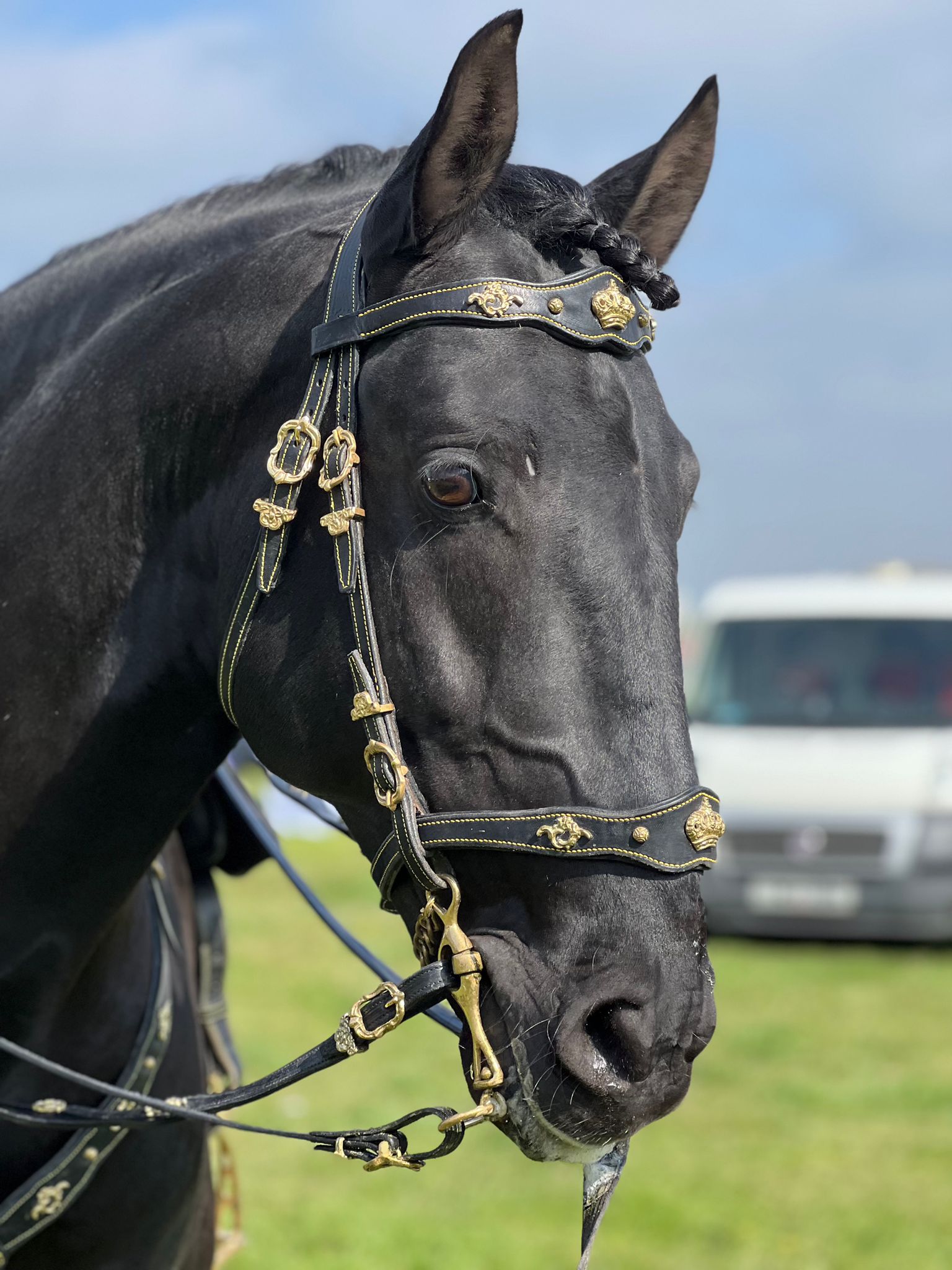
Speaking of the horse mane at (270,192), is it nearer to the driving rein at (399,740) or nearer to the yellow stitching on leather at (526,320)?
the driving rein at (399,740)

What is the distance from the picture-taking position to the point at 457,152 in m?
1.92

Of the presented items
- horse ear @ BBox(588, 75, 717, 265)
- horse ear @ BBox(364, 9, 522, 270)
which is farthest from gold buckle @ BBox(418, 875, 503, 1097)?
horse ear @ BBox(588, 75, 717, 265)

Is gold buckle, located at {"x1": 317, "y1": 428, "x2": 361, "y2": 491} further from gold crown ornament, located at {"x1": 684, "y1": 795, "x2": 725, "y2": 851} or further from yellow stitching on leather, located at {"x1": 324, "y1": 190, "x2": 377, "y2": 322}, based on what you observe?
gold crown ornament, located at {"x1": 684, "y1": 795, "x2": 725, "y2": 851}

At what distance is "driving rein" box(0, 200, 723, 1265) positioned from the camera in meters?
1.76

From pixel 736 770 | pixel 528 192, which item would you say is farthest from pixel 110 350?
pixel 736 770

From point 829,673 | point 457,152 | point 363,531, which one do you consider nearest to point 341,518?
point 363,531

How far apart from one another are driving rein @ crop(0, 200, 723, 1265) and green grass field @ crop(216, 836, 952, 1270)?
120 inches

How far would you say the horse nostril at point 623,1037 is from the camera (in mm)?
1718

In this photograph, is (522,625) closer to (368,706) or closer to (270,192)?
(368,706)

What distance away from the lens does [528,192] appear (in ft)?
6.63

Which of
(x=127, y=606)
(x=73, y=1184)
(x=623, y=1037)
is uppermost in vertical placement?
(x=127, y=606)

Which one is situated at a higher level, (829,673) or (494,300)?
(494,300)

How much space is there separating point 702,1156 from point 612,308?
15.2 ft

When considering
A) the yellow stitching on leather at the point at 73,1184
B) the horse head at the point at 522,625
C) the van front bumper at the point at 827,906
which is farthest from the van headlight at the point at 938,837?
the horse head at the point at 522,625
